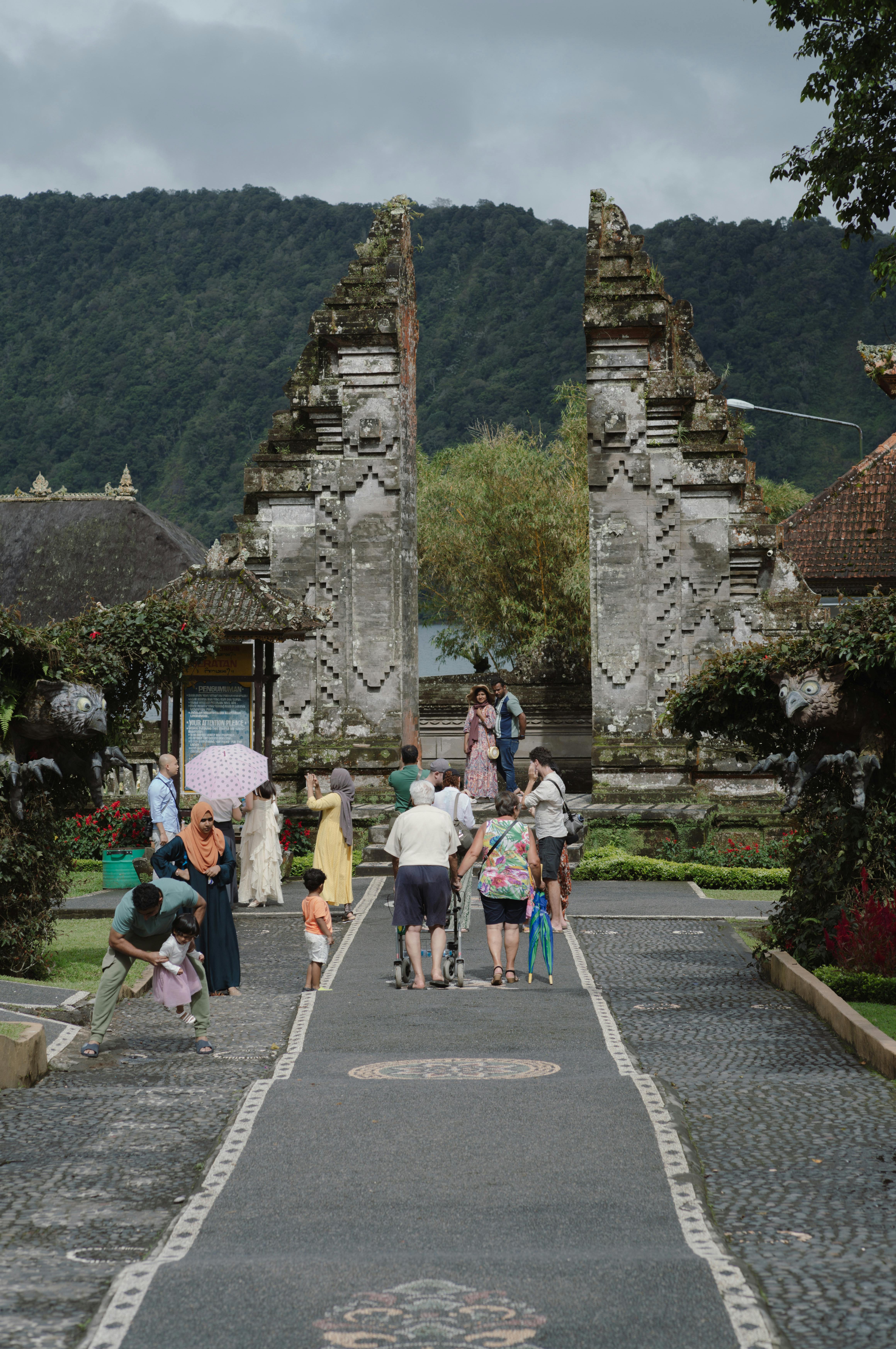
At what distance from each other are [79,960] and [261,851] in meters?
4.35

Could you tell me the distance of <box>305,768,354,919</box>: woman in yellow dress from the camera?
57.0 feet

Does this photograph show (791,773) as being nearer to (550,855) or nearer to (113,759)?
(550,855)

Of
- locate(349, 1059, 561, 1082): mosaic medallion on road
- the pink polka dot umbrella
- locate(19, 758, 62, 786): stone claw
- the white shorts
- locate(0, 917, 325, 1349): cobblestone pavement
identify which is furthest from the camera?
the pink polka dot umbrella

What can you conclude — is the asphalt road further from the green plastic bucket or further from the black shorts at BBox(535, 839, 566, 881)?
the green plastic bucket

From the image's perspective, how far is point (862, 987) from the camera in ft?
38.5

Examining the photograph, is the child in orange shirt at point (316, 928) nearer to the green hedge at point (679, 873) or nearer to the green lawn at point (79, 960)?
the green lawn at point (79, 960)

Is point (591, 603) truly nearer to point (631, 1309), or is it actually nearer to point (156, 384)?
point (631, 1309)

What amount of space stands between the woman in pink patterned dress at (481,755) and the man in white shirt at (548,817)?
859cm

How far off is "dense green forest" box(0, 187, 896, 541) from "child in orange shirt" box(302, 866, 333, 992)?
56001 millimetres

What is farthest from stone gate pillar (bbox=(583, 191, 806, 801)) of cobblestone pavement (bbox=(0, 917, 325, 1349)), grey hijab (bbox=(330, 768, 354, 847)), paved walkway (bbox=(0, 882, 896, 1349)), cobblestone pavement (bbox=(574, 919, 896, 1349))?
paved walkway (bbox=(0, 882, 896, 1349))

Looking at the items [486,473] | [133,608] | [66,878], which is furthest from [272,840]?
[486,473]

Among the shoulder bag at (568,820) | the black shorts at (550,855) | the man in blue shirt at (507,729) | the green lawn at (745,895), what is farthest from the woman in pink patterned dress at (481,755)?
the black shorts at (550,855)

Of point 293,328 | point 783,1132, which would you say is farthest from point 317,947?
point 293,328

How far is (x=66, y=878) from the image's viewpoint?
64.3 ft
